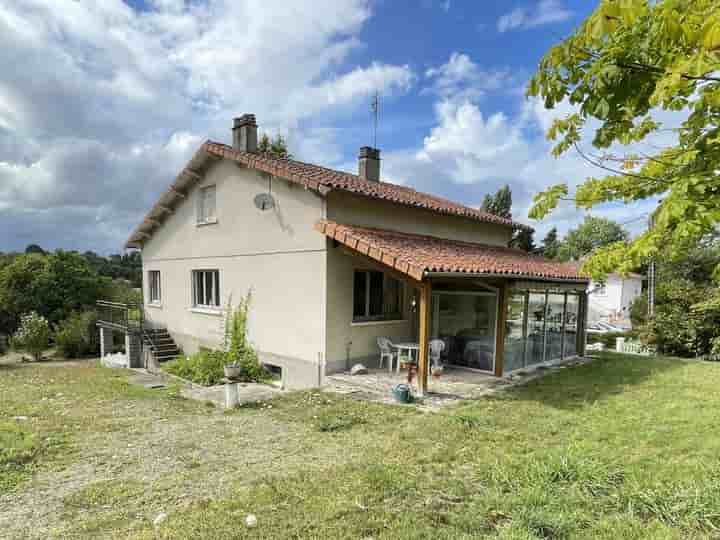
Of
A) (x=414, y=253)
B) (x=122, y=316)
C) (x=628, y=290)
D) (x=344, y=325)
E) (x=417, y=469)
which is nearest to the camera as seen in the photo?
(x=417, y=469)

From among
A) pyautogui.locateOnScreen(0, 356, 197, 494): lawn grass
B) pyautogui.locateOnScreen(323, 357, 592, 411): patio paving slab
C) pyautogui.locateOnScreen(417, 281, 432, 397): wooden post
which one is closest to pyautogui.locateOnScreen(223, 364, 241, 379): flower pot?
pyautogui.locateOnScreen(0, 356, 197, 494): lawn grass

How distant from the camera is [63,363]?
1895 centimetres

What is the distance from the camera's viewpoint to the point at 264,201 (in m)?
12.2

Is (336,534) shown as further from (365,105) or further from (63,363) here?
(63,363)

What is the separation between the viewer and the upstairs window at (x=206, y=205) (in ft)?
48.2

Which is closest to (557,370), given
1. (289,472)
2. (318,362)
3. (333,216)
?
(318,362)

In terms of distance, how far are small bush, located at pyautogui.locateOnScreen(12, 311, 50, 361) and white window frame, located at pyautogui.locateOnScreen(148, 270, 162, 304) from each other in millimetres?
5713

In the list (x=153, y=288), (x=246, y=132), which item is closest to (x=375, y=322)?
(x=246, y=132)

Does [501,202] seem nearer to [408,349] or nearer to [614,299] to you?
[614,299]

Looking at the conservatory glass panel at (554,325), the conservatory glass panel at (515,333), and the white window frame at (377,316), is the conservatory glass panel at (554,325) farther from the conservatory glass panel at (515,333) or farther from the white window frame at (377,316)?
the white window frame at (377,316)

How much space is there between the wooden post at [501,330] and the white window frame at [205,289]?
9.31 m

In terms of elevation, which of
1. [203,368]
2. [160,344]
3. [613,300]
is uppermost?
[203,368]

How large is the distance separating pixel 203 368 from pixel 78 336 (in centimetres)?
1208

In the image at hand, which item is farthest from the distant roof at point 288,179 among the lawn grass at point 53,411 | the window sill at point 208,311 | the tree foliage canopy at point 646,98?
the tree foliage canopy at point 646,98
